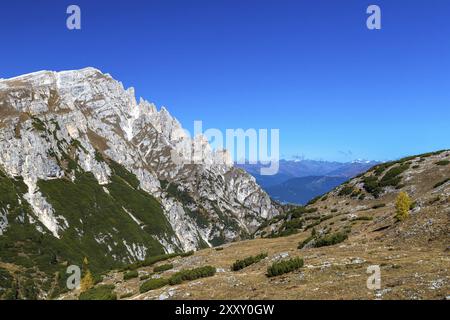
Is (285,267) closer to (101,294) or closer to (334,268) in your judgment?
(334,268)

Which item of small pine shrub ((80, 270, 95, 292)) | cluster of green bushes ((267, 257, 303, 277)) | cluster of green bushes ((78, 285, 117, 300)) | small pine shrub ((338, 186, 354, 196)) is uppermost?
small pine shrub ((338, 186, 354, 196))

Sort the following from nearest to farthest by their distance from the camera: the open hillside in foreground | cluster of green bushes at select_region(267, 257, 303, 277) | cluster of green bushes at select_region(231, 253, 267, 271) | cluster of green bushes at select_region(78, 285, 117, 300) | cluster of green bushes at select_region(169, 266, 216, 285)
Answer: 1. the open hillside in foreground
2. cluster of green bushes at select_region(267, 257, 303, 277)
3. cluster of green bushes at select_region(169, 266, 216, 285)
4. cluster of green bushes at select_region(78, 285, 117, 300)
5. cluster of green bushes at select_region(231, 253, 267, 271)

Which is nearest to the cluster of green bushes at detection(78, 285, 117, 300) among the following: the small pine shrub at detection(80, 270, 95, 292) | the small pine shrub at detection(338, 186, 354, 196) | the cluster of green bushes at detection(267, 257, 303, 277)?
the small pine shrub at detection(80, 270, 95, 292)

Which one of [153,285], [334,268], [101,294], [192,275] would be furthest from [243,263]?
[101,294]

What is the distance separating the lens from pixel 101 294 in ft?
93.6

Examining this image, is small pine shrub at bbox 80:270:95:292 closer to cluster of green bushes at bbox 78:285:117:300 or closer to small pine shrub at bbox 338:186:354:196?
cluster of green bushes at bbox 78:285:117:300

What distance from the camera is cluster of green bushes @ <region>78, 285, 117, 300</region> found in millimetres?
26938

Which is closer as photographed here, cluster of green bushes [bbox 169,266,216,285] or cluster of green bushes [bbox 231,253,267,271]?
cluster of green bushes [bbox 169,266,216,285]

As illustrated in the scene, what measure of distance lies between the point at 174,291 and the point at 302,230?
96.6ft

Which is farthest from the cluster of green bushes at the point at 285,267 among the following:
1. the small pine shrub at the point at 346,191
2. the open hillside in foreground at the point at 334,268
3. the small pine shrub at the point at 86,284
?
the small pine shrub at the point at 346,191

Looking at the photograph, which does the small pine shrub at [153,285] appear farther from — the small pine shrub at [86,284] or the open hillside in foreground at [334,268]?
the small pine shrub at [86,284]

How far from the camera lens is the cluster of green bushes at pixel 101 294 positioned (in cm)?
2694
